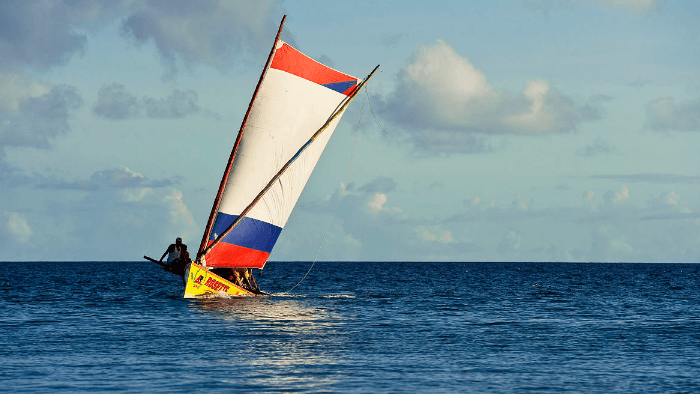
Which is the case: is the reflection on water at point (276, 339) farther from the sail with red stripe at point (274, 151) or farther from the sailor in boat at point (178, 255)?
the sail with red stripe at point (274, 151)

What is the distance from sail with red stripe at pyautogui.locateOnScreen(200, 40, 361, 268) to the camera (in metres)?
41.0

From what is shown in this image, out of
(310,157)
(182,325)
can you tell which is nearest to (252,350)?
(182,325)

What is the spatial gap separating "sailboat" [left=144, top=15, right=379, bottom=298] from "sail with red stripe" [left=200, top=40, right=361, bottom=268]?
0.18 feet

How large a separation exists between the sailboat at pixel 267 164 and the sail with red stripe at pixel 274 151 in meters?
0.05

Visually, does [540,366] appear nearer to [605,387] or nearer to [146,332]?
[605,387]

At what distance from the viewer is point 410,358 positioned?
24.0 meters

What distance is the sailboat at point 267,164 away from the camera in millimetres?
40938

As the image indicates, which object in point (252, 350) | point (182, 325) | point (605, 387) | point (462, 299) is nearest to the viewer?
point (605, 387)

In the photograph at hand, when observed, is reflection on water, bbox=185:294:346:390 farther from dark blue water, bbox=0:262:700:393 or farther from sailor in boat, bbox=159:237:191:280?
sailor in boat, bbox=159:237:191:280

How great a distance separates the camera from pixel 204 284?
4066 centimetres

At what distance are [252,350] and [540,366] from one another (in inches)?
369

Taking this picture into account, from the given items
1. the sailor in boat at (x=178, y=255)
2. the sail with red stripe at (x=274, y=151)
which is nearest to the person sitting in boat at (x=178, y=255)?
the sailor in boat at (x=178, y=255)

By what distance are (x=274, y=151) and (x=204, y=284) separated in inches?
325

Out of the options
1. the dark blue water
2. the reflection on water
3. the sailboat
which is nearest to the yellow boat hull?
the sailboat
